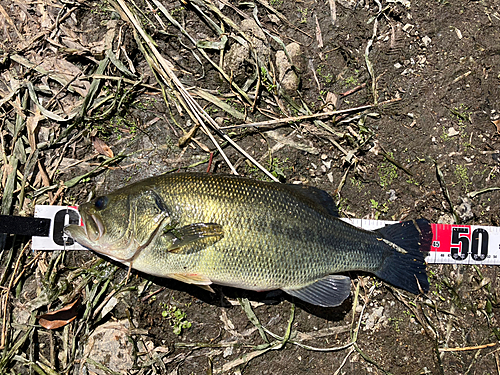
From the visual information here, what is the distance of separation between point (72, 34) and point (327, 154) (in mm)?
2954

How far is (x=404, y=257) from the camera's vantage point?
142 inches

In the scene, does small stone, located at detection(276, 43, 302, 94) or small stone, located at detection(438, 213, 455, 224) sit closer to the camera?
small stone, located at detection(276, 43, 302, 94)

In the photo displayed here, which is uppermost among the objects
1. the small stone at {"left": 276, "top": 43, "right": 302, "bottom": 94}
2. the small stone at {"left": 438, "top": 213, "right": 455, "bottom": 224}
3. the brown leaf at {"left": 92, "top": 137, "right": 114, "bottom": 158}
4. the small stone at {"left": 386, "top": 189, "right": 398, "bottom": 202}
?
the small stone at {"left": 276, "top": 43, "right": 302, "bottom": 94}

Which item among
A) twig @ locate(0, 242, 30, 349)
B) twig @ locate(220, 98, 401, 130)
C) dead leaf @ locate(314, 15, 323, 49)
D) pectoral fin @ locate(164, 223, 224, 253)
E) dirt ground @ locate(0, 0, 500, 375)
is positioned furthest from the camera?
dead leaf @ locate(314, 15, 323, 49)

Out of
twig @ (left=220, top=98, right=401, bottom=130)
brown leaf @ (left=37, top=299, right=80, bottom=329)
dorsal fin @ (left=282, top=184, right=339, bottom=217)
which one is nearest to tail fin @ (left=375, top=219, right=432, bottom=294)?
dorsal fin @ (left=282, top=184, right=339, bottom=217)

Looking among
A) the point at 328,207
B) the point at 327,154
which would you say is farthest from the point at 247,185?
the point at 327,154

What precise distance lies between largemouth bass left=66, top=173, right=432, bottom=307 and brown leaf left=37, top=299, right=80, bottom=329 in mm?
781

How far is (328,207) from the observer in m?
3.44

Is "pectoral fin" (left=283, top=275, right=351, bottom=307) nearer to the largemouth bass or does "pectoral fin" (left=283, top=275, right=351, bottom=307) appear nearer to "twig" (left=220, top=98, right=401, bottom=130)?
the largemouth bass

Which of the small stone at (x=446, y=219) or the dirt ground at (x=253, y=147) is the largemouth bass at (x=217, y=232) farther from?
the small stone at (x=446, y=219)

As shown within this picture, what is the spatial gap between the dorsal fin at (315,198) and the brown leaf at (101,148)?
1.83 metres

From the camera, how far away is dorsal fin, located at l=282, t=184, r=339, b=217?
3.33 m

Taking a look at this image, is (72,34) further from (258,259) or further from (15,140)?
(258,259)

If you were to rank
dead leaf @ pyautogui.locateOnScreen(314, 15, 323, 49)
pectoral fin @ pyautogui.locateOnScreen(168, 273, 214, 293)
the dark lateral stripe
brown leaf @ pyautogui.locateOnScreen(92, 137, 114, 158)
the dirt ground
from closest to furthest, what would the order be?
pectoral fin @ pyautogui.locateOnScreen(168, 273, 214, 293) < the dark lateral stripe < the dirt ground < brown leaf @ pyautogui.locateOnScreen(92, 137, 114, 158) < dead leaf @ pyautogui.locateOnScreen(314, 15, 323, 49)
